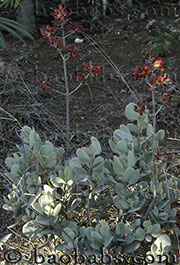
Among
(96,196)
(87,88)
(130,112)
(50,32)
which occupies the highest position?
(50,32)

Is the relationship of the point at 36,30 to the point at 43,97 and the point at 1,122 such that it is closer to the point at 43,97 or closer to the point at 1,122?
the point at 43,97

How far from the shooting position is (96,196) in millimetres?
2248

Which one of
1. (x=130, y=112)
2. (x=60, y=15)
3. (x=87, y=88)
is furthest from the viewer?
(x=87, y=88)

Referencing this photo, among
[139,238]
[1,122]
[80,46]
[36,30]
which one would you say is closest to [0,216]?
[1,122]

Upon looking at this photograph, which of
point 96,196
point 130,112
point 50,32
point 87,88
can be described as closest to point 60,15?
point 50,32

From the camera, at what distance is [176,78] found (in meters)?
3.82

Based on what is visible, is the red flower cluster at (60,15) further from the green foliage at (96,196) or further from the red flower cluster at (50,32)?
the green foliage at (96,196)


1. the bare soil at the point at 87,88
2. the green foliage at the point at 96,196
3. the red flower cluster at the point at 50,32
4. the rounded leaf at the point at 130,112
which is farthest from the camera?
the bare soil at the point at 87,88

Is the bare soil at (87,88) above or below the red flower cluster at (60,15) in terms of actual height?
below

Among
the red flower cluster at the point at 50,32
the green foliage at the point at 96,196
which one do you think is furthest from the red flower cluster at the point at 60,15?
the green foliage at the point at 96,196

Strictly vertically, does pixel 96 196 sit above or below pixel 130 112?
below

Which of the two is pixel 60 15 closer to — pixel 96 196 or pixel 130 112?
pixel 130 112

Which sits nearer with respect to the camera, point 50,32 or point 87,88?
point 50,32

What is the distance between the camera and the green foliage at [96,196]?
1.99m
